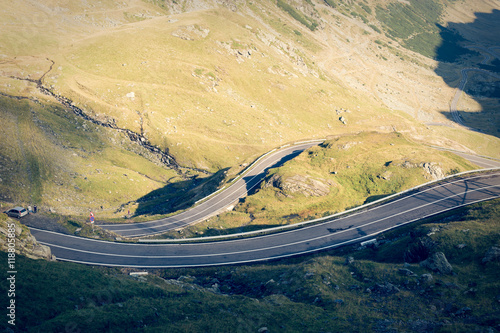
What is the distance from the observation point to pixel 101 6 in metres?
140

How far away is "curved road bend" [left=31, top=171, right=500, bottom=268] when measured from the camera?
40375 mm

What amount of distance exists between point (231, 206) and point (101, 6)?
462ft

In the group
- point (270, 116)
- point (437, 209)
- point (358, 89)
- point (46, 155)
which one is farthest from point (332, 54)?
point (46, 155)

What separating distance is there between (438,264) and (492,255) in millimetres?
5077

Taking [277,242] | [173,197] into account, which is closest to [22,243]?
[277,242]

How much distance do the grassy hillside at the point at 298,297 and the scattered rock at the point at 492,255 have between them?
16.1 inches

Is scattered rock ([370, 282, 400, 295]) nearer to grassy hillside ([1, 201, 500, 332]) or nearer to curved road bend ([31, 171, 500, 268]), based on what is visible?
grassy hillside ([1, 201, 500, 332])

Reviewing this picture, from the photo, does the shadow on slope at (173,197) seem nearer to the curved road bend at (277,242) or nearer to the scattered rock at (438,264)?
the curved road bend at (277,242)

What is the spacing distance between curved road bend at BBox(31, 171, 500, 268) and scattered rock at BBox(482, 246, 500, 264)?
57.1ft

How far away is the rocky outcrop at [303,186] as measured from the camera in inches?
2199

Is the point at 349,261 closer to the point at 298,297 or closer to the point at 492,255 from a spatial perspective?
→ the point at 298,297

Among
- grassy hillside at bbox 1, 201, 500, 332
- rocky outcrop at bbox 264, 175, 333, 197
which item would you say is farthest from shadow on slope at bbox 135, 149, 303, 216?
grassy hillside at bbox 1, 201, 500, 332

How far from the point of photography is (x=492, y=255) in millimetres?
28328

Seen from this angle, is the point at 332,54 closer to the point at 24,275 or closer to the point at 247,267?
the point at 247,267
